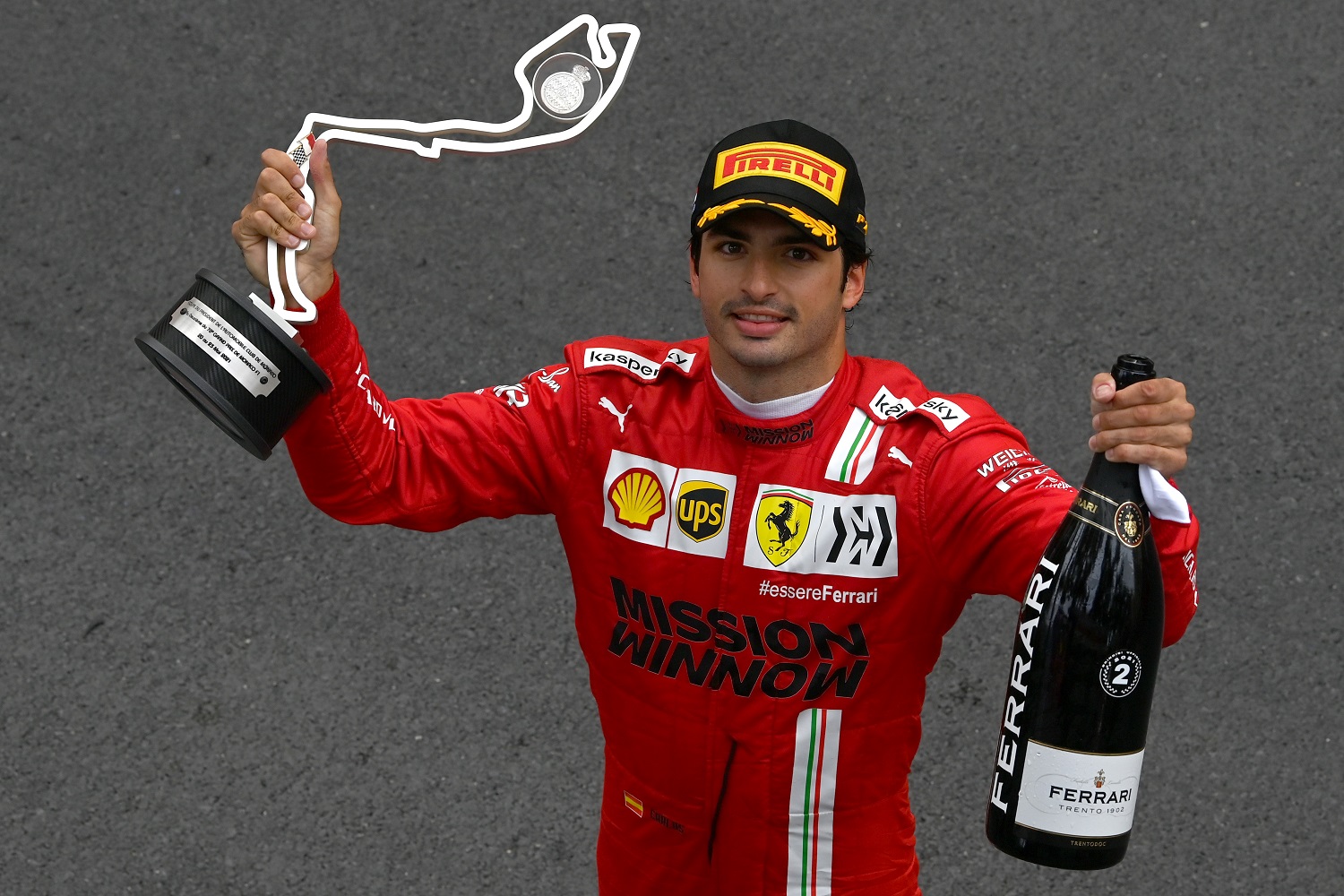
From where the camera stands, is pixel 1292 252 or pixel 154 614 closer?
pixel 154 614

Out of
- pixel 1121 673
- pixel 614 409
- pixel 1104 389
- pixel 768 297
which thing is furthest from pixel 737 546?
pixel 1104 389

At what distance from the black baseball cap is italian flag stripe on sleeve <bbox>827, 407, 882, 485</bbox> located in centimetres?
34

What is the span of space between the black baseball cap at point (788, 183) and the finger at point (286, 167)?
0.72m

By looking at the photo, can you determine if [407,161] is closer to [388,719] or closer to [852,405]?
[388,719]

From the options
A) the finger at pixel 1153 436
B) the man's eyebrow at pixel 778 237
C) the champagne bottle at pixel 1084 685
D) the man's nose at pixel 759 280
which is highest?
the man's eyebrow at pixel 778 237

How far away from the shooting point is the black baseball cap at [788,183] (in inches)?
107

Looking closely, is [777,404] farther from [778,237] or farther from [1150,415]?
[1150,415]

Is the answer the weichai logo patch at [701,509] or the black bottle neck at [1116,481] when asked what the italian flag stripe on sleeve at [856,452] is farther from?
the black bottle neck at [1116,481]

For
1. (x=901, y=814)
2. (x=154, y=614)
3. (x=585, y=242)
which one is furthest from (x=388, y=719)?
(x=901, y=814)

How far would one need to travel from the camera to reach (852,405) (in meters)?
2.91

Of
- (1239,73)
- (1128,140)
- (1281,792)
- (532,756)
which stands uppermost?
(1239,73)

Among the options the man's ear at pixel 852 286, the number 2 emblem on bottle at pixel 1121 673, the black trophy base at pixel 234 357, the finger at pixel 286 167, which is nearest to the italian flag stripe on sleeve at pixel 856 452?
the man's ear at pixel 852 286

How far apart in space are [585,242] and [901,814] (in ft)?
9.56

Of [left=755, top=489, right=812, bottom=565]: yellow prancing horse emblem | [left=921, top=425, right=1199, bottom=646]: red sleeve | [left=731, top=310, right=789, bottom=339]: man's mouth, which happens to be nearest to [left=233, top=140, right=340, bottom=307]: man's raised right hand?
[left=731, top=310, right=789, bottom=339]: man's mouth
